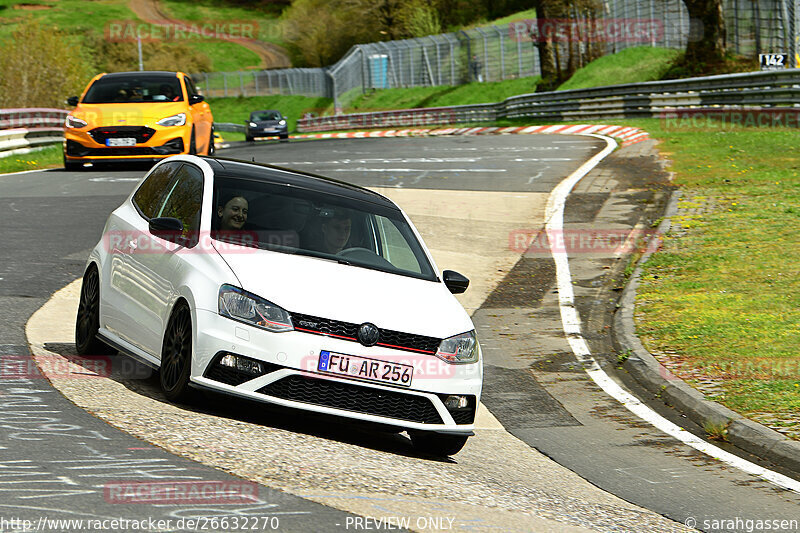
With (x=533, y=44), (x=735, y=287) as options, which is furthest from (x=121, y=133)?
(x=533, y=44)

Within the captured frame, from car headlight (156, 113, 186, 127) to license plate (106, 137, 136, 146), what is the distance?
650 millimetres

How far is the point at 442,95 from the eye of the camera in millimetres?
66062

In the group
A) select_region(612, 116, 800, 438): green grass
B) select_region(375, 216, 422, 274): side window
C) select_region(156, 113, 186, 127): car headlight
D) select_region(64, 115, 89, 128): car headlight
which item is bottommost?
select_region(612, 116, 800, 438): green grass

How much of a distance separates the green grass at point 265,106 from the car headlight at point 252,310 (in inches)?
3082

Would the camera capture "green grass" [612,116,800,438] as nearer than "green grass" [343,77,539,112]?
Yes

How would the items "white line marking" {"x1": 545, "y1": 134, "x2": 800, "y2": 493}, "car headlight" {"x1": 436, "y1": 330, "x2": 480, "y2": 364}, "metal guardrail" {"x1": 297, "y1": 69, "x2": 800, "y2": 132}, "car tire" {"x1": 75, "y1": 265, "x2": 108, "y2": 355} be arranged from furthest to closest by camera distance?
"metal guardrail" {"x1": 297, "y1": 69, "x2": 800, "y2": 132}
"car tire" {"x1": 75, "y1": 265, "x2": 108, "y2": 355}
"white line marking" {"x1": 545, "y1": 134, "x2": 800, "y2": 493}
"car headlight" {"x1": 436, "y1": 330, "x2": 480, "y2": 364}

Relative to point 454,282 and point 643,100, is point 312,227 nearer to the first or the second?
point 454,282

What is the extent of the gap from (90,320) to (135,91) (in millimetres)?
14157

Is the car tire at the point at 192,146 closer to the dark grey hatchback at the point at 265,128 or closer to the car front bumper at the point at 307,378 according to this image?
the car front bumper at the point at 307,378

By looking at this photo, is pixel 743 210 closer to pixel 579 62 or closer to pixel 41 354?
pixel 41 354

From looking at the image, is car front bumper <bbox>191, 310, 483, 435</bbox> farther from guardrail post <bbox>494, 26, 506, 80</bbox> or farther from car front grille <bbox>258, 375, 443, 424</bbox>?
guardrail post <bbox>494, 26, 506, 80</bbox>

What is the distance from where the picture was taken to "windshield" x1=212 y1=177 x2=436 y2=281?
7500mm

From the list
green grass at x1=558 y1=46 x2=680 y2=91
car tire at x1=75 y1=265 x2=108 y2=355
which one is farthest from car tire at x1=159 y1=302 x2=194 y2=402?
green grass at x1=558 y1=46 x2=680 y2=91

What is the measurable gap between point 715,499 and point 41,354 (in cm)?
486
